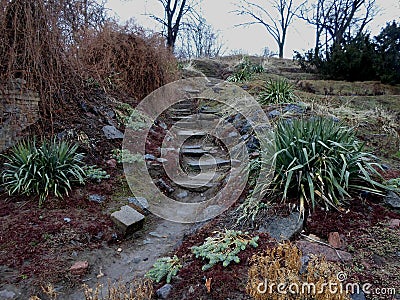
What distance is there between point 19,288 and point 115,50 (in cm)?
491

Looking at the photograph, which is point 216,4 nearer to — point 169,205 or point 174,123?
point 174,123

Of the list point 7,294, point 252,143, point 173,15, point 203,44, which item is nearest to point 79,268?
point 7,294

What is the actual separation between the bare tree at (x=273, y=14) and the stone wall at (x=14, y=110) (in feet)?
48.4

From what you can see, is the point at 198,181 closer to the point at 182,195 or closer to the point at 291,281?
the point at 182,195

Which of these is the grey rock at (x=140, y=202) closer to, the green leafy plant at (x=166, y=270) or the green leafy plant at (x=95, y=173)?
the green leafy plant at (x=95, y=173)

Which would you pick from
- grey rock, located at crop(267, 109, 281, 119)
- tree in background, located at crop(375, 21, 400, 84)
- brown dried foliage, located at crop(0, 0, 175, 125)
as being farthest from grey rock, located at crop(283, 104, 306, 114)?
tree in background, located at crop(375, 21, 400, 84)

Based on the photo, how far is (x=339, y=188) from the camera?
2320mm

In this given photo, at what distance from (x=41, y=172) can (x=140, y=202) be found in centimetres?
114

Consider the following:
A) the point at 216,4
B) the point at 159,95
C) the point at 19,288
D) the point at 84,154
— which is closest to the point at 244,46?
the point at 216,4

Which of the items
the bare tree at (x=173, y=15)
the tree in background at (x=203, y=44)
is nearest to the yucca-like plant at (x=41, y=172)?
the bare tree at (x=173, y=15)

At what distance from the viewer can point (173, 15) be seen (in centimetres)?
1148

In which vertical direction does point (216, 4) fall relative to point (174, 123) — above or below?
above

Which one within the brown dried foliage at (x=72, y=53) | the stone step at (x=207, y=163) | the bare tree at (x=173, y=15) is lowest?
the stone step at (x=207, y=163)

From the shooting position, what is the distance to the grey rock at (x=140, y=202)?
3.29 m
